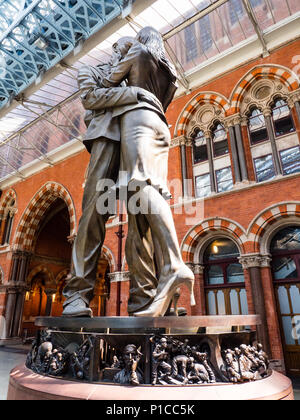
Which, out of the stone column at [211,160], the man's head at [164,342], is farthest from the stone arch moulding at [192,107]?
the man's head at [164,342]

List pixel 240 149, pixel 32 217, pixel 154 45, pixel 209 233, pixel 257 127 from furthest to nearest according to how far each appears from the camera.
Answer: pixel 32 217, pixel 257 127, pixel 209 233, pixel 240 149, pixel 154 45

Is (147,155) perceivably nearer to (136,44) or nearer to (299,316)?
(136,44)

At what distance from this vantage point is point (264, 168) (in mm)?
8055

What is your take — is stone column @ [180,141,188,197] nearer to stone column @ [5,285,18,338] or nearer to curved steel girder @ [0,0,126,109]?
curved steel girder @ [0,0,126,109]

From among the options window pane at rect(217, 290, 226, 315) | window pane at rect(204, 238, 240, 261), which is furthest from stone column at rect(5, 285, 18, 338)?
window pane at rect(217, 290, 226, 315)

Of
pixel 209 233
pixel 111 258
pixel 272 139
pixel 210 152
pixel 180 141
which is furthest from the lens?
pixel 111 258

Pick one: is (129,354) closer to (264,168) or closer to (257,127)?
(264,168)

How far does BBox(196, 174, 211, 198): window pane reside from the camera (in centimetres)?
895

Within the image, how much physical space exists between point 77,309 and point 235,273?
693 centimetres

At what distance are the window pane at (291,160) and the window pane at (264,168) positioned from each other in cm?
30

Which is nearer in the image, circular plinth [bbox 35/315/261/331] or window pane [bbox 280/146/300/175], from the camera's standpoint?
circular plinth [bbox 35/315/261/331]

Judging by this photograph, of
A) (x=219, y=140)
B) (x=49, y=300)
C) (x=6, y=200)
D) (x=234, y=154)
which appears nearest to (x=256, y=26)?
(x=219, y=140)

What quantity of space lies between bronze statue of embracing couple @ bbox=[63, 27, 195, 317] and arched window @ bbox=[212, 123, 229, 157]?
680cm

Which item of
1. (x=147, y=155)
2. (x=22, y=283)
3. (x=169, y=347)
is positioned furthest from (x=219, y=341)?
(x=22, y=283)
